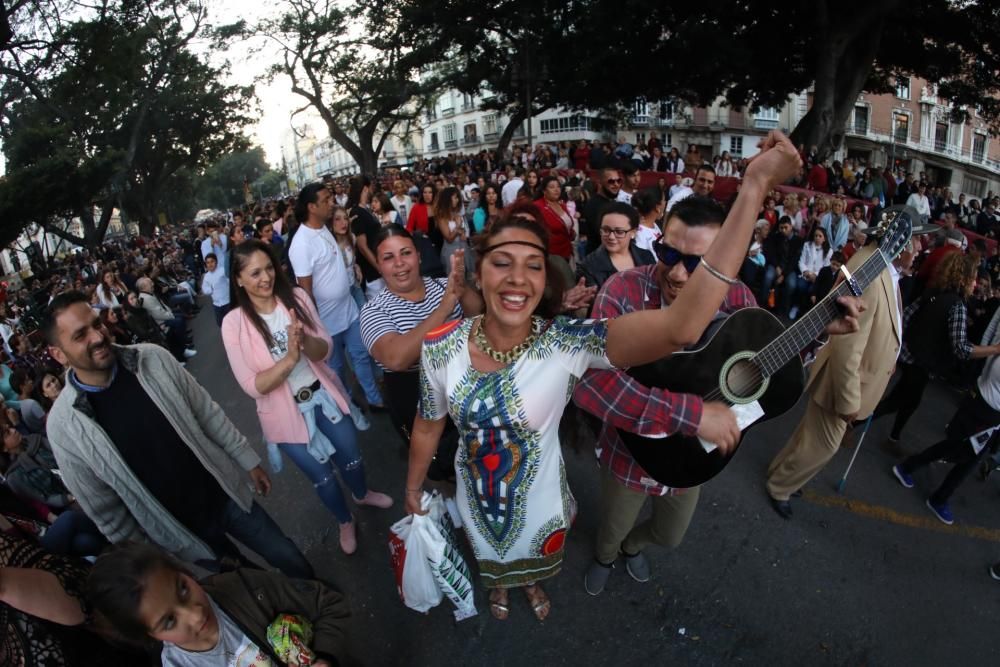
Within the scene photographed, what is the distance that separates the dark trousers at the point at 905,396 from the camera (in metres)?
3.74

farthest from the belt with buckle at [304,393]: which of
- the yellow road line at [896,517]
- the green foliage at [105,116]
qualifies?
the green foliage at [105,116]

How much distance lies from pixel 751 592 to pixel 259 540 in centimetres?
262

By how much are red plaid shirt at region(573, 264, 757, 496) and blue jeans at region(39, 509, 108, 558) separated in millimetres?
2788

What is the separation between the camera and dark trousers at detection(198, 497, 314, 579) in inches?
101

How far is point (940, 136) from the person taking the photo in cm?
3650

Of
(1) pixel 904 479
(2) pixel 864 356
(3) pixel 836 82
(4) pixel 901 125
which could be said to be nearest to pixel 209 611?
(2) pixel 864 356

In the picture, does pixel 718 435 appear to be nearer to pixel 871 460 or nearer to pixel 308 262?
pixel 871 460

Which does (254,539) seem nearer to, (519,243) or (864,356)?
(519,243)

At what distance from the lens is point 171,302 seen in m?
10.9

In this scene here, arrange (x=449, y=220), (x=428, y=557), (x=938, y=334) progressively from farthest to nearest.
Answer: (x=449, y=220) < (x=938, y=334) < (x=428, y=557)

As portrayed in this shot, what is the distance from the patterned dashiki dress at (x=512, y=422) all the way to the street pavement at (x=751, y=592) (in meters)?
0.63

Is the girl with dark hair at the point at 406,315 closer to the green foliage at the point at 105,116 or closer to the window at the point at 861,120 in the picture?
the green foliage at the point at 105,116

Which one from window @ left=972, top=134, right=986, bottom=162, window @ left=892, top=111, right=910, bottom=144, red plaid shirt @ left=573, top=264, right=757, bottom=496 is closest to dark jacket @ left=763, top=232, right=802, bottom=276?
red plaid shirt @ left=573, top=264, right=757, bottom=496

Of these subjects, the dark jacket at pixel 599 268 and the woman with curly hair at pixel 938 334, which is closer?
the woman with curly hair at pixel 938 334
